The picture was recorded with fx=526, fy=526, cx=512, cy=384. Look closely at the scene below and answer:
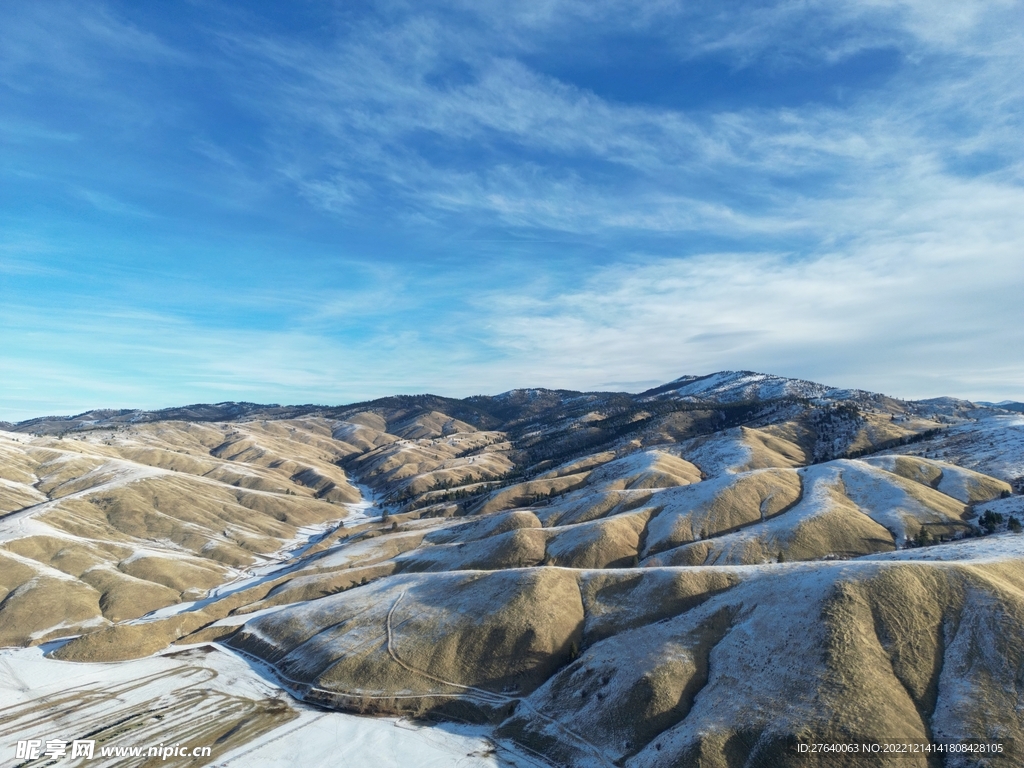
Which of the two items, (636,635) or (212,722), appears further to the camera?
(636,635)

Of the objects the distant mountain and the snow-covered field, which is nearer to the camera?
the distant mountain

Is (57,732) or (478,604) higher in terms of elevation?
(478,604)

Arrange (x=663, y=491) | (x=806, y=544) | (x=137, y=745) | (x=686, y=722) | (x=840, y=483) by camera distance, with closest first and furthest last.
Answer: (x=686, y=722) < (x=137, y=745) < (x=806, y=544) < (x=840, y=483) < (x=663, y=491)

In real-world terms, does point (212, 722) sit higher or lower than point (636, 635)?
lower

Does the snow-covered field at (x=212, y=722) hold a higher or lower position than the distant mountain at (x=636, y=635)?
lower

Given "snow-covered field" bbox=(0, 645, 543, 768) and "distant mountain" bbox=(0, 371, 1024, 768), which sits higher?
"distant mountain" bbox=(0, 371, 1024, 768)

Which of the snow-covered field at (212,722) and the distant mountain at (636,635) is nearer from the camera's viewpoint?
the distant mountain at (636,635)

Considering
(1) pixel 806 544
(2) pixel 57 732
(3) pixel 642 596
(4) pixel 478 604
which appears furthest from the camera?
(1) pixel 806 544

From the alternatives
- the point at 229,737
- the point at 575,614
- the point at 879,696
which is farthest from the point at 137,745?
the point at 879,696

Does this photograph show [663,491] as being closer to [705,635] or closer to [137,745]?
[705,635]

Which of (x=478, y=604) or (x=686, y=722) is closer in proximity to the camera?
(x=686, y=722)

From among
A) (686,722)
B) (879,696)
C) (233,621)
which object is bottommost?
(233,621)
